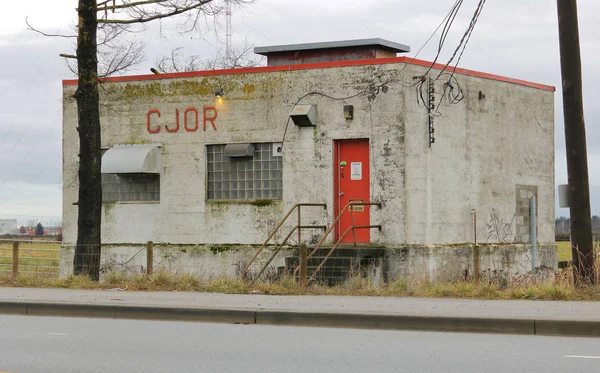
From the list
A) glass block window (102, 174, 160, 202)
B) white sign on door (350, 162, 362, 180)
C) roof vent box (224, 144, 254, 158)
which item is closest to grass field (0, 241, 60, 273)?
glass block window (102, 174, 160, 202)

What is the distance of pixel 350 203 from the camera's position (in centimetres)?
2236

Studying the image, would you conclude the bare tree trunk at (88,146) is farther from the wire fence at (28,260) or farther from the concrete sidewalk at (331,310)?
the concrete sidewalk at (331,310)

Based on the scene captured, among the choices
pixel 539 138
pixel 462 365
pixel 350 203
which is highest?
pixel 539 138

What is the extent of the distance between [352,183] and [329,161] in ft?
2.52

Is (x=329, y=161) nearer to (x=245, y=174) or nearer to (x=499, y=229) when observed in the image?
(x=245, y=174)

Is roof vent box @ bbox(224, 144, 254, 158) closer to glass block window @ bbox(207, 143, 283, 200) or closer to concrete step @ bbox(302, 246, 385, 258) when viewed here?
glass block window @ bbox(207, 143, 283, 200)

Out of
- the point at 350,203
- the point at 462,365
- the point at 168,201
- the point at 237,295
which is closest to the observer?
the point at 462,365

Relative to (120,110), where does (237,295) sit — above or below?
below

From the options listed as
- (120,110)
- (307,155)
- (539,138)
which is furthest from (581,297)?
(120,110)

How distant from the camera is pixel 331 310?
14.8 m

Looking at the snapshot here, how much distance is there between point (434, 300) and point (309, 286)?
3214mm

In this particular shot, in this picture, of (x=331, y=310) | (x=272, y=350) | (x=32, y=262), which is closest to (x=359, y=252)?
(x=331, y=310)

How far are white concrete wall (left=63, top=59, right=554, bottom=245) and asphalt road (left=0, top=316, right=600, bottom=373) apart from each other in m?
9.63

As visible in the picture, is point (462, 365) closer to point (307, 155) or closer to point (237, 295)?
point (237, 295)
